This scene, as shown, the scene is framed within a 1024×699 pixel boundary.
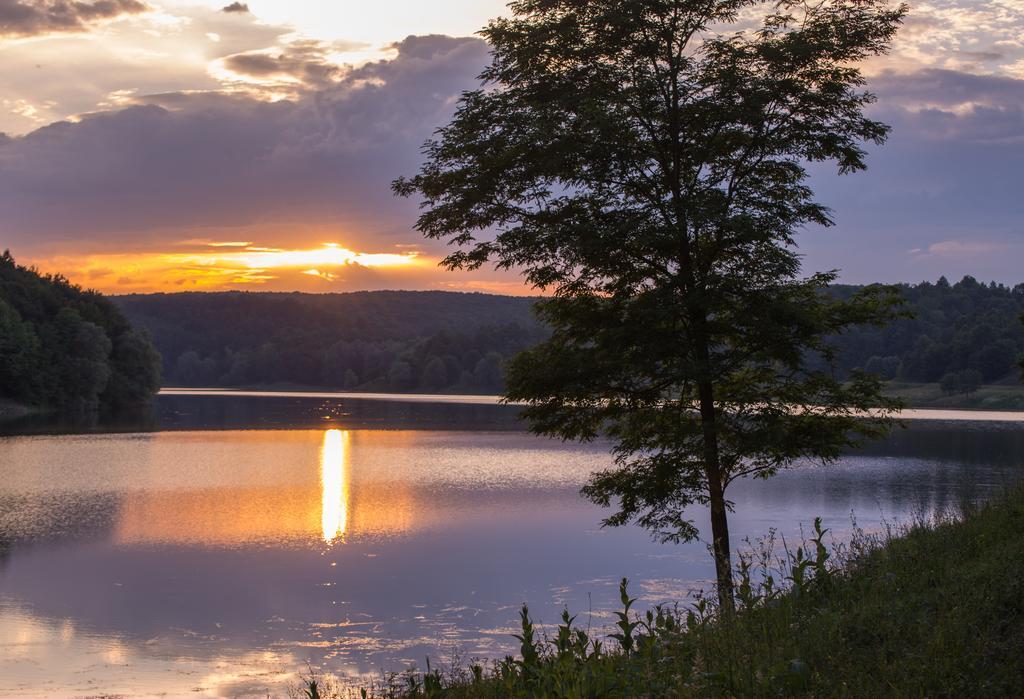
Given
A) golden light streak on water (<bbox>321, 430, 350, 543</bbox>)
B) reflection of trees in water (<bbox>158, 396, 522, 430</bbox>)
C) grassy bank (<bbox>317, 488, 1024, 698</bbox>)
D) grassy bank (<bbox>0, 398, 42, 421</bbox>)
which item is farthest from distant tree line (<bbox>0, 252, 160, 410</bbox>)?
grassy bank (<bbox>317, 488, 1024, 698</bbox>)

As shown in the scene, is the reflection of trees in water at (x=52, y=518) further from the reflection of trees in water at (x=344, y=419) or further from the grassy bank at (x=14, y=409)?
the grassy bank at (x=14, y=409)

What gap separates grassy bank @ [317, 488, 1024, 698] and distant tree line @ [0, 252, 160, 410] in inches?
4169

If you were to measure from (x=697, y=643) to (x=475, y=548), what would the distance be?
20084 millimetres

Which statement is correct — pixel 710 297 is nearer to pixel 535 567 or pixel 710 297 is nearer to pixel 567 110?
pixel 567 110

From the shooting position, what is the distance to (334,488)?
43188 millimetres

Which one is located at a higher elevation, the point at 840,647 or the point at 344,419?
the point at 840,647

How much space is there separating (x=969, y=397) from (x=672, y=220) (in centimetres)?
12633

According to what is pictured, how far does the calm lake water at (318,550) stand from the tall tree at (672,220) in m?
4.25

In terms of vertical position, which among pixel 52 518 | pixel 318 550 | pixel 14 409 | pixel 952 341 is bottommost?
pixel 318 550

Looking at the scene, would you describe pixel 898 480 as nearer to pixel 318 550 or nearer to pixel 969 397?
pixel 318 550

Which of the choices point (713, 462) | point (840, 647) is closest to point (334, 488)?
point (713, 462)

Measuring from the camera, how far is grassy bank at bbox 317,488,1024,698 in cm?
796

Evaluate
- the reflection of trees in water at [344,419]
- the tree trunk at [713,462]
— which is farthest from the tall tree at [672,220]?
the reflection of trees in water at [344,419]

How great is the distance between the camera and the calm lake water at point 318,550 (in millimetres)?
18266
